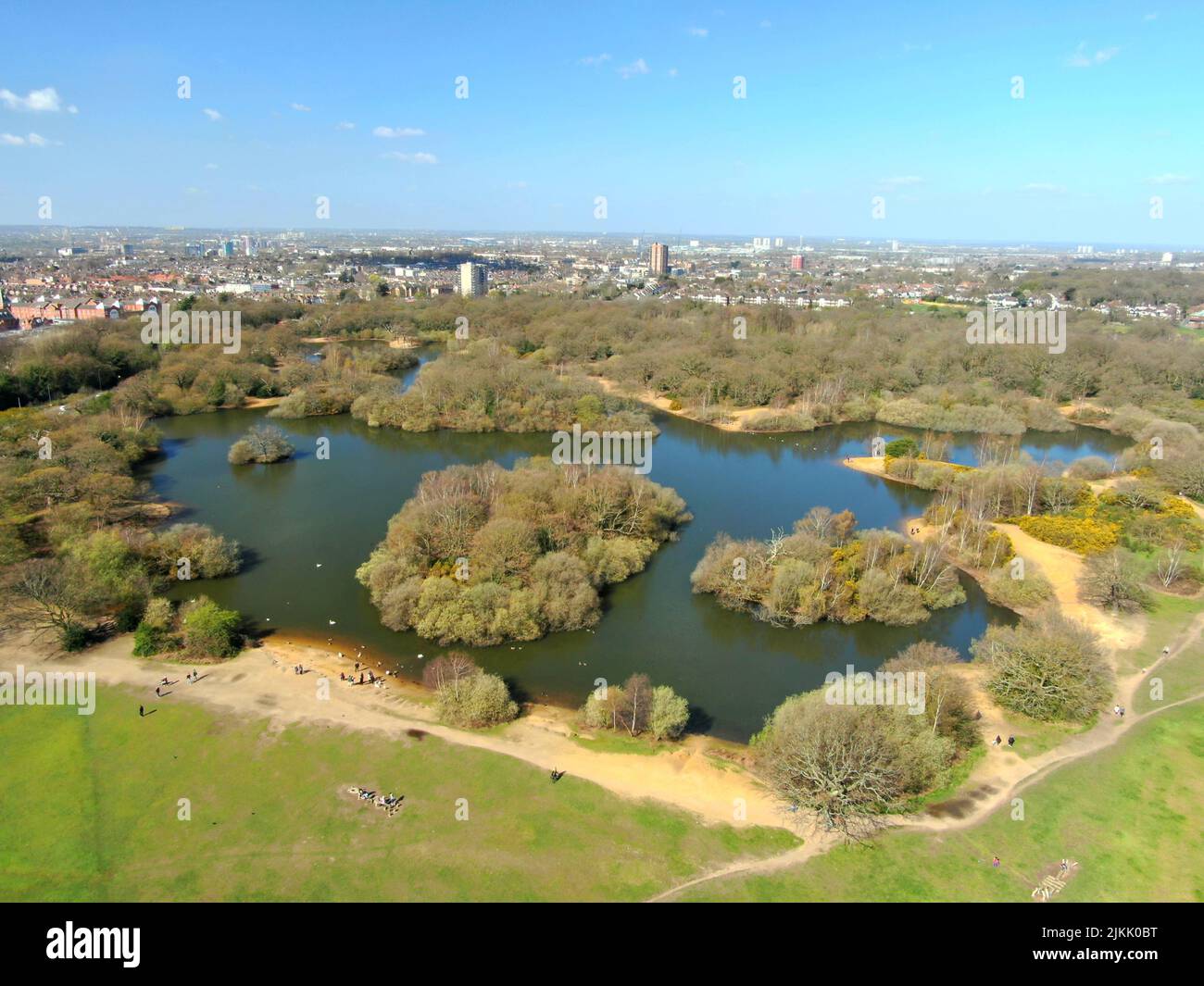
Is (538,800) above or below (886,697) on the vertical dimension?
below

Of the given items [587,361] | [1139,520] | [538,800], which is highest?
[587,361]

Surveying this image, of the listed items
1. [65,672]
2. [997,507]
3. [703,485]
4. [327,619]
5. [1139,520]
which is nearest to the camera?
[65,672]

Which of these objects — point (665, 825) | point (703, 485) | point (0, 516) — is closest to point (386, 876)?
point (665, 825)

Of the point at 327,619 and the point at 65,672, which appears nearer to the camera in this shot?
the point at 65,672

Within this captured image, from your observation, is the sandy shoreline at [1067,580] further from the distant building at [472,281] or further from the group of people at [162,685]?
the distant building at [472,281]

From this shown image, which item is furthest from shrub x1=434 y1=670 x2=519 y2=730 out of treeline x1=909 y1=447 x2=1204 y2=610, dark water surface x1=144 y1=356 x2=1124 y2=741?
treeline x1=909 y1=447 x2=1204 y2=610

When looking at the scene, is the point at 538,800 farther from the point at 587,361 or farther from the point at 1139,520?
the point at 587,361
